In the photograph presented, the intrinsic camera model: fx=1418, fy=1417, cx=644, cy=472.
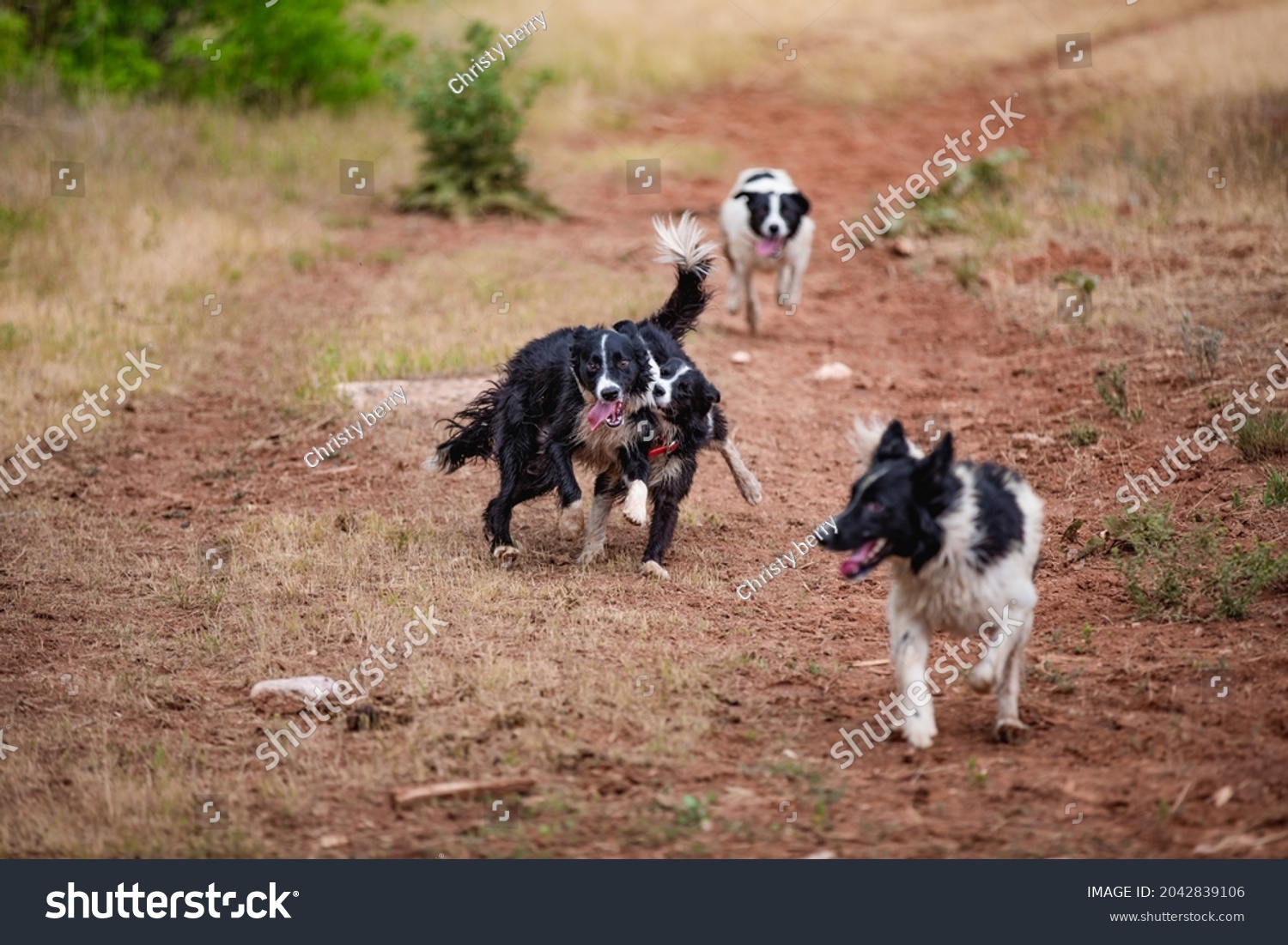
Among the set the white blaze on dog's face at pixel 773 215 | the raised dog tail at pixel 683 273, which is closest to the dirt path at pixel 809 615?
the white blaze on dog's face at pixel 773 215

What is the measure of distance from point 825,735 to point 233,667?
2989mm

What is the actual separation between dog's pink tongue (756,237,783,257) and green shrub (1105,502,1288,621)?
5.89 meters

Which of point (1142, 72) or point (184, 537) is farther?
point (1142, 72)

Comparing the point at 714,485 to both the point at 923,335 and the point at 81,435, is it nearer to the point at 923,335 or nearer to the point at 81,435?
the point at 923,335

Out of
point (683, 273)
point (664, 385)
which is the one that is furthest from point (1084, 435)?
point (664, 385)

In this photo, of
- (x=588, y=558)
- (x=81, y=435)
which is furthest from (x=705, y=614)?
(x=81, y=435)

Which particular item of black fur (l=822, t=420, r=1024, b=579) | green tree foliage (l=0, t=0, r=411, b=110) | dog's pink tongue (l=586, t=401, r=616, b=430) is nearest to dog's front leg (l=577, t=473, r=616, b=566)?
dog's pink tongue (l=586, t=401, r=616, b=430)

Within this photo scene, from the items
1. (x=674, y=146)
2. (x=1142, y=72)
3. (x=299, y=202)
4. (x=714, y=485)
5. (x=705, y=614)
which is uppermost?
(x=1142, y=72)

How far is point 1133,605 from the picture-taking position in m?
7.31

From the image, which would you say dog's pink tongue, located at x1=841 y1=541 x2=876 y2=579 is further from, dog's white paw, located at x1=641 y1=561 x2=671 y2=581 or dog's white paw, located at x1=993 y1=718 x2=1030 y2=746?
dog's white paw, located at x1=641 y1=561 x2=671 y2=581

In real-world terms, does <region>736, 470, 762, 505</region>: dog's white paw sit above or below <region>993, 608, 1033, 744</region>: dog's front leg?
above

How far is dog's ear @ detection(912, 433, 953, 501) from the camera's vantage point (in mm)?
5555

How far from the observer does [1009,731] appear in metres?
5.82

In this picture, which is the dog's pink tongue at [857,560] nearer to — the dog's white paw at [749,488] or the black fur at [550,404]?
the black fur at [550,404]
